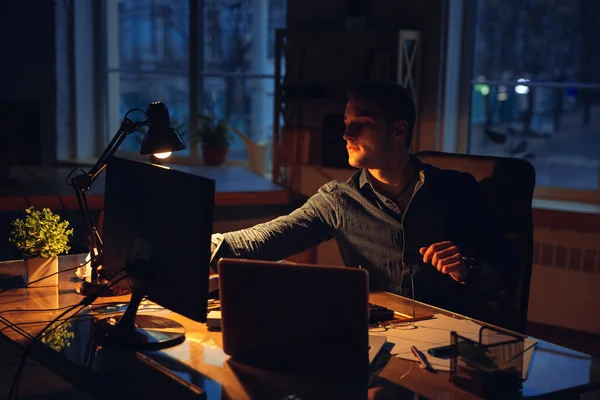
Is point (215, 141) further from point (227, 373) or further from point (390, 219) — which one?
point (227, 373)

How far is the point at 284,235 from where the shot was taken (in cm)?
254

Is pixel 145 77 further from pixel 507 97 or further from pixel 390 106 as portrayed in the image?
pixel 390 106

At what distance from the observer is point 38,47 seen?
4.86m

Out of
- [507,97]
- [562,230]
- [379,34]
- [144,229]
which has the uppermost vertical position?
[379,34]

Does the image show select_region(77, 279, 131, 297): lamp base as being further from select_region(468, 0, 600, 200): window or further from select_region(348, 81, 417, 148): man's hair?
select_region(468, 0, 600, 200): window

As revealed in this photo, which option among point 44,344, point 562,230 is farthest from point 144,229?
point 562,230

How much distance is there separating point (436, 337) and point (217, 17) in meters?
3.47

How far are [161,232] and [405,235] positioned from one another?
0.87 metres

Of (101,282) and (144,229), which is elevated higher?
(144,229)

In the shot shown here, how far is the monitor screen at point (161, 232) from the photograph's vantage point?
5.65 ft

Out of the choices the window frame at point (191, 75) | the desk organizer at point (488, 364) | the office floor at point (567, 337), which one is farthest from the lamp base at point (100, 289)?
the window frame at point (191, 75)

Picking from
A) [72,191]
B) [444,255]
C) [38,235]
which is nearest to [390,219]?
[444,255]

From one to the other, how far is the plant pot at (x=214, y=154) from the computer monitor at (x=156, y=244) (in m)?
2.77

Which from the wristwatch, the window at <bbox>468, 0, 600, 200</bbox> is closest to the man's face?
the wristwatch
